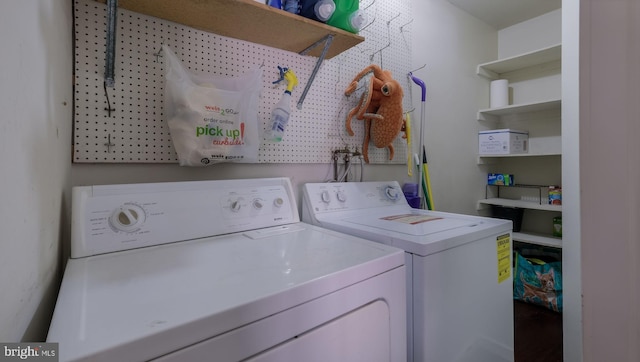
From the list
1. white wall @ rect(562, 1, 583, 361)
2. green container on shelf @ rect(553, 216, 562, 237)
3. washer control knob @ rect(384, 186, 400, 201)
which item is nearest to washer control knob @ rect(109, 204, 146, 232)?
washer control knob @ rect(384, 186, 400, 201)

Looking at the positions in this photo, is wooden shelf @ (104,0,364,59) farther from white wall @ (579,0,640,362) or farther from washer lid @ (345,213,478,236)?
white wall @ (579,0,640,362)

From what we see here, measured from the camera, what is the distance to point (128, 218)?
91cm

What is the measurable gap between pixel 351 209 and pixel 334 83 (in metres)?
0.73

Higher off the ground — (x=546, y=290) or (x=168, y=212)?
(x=168, y=212)

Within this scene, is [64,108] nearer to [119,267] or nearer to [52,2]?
[52,2]

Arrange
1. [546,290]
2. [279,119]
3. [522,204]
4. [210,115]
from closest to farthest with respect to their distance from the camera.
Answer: [210,115], [279,119], [546,290], [522,204]

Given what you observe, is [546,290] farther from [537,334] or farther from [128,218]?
[128,218]

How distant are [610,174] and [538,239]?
2504mm

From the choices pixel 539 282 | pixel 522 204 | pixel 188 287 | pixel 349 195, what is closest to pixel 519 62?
pixel 522 204

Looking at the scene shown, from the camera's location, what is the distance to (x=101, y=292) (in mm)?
581

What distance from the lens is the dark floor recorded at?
1.73m

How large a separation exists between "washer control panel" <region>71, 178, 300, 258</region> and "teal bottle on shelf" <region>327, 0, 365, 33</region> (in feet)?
2.49

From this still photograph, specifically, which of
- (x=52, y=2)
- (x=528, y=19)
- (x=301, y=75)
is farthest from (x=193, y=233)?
(x=528, y=19)

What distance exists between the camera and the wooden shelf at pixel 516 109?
7.56 ft
